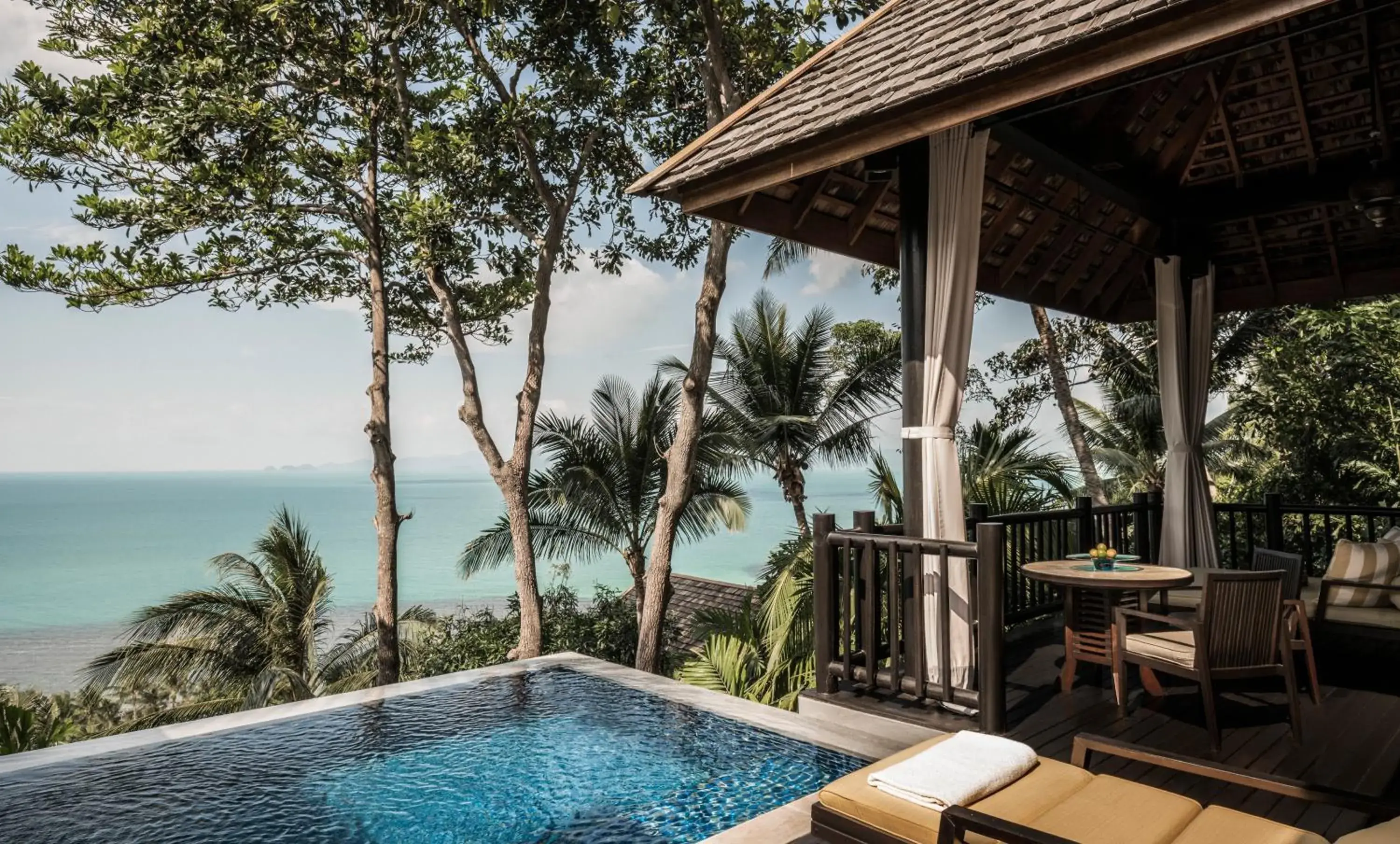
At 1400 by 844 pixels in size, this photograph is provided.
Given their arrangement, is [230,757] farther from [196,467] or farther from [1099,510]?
[196,467]

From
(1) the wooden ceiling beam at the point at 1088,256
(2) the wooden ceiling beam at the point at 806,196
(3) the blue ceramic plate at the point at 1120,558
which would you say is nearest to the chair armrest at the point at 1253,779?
(3) the blue ceramic plate at the point at 1120,558

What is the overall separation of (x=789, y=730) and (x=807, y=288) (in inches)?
1706

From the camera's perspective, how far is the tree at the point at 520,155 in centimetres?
933

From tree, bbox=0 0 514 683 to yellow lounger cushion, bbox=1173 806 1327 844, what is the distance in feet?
29.3

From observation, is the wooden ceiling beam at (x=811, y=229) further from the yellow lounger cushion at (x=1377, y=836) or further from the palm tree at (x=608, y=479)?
the palm tree at (x=608, y=479)

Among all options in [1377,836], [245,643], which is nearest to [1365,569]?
[1377,836]

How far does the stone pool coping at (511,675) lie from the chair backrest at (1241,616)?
1.50 metres

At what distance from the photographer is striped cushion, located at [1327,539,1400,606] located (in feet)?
15.5

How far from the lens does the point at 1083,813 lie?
2.23 meters

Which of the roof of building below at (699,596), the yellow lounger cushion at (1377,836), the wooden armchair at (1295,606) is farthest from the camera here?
the roof of building below at (699,596)

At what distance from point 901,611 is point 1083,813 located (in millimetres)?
2308

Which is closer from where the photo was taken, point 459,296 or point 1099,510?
point 1099,510

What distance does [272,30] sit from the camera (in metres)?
9.09

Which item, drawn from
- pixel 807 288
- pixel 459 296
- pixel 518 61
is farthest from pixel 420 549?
pixel 518 61
